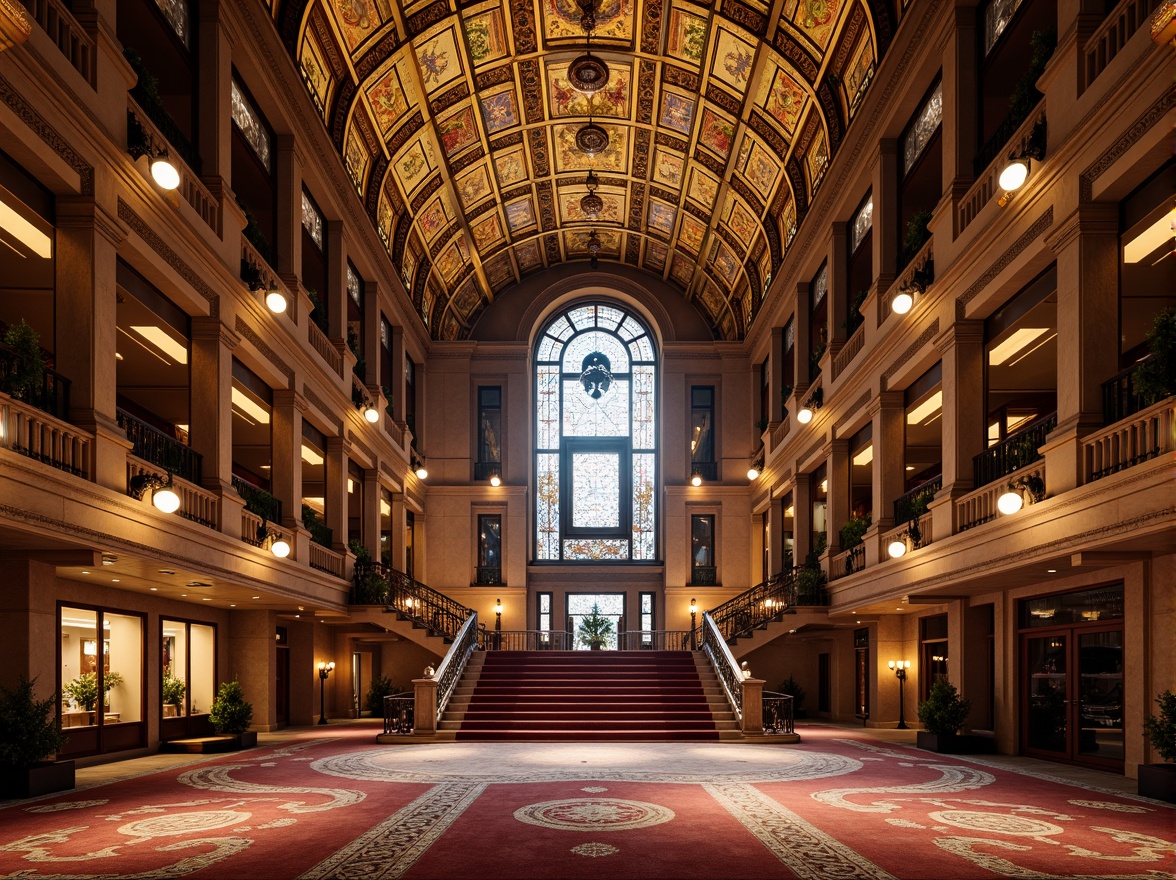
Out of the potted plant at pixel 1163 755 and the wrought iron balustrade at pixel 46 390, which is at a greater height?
the wrought iron balustrade at pixel 46 390

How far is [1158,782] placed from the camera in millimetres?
9898

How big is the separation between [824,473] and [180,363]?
595 inches

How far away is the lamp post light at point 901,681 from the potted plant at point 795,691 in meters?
3.73

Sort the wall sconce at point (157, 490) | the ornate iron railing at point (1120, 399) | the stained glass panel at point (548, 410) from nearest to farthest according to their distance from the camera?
1. the ornate iron railing at point (1120, 399)
2. the wall sconce at point (157, 490)
3. the stained glass panel at point (548, 410)

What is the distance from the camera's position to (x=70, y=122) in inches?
416

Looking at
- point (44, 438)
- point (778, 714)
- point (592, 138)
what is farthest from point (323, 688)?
point (592, 138)

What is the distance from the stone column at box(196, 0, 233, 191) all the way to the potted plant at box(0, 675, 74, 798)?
776 centimetres

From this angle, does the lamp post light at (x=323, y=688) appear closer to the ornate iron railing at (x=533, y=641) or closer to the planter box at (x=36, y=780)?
the ornate iron railing at (x=533, y=641)

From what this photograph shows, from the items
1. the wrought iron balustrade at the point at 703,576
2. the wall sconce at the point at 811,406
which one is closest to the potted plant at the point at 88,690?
the wall sconce at the point at 811,406

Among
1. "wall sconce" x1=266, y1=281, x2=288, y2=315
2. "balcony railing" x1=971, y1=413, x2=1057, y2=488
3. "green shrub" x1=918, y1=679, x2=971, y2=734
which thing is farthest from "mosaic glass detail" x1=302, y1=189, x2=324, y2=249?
"green shrub" x1=918, y1=679, x2=971, y2=734

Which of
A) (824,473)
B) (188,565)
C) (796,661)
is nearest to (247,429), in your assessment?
(188,565)

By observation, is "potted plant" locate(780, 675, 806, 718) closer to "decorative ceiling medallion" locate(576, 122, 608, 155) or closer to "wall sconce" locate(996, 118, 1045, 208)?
"decorative ceiling medallion" locate(576, 122, 608, 155)

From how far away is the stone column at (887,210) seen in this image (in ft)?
60.7

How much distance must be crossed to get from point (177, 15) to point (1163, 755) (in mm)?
15077
